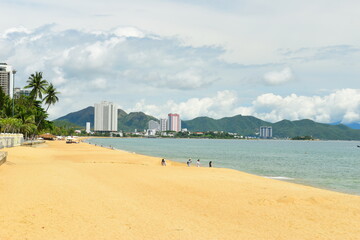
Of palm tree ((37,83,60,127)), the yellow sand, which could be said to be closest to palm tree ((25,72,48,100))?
palm tree ((37,83,60,127))

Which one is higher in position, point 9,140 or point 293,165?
point 9,140

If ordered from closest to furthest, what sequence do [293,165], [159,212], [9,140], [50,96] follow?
[159,212]
[9,140]
[293,165]
[50,96]

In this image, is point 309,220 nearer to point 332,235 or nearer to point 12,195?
point 332,235

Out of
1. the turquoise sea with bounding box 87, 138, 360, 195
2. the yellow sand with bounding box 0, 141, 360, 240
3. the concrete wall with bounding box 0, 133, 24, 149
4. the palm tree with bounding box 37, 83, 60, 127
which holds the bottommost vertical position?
the turquoise sea with bounding box 87, 138, 360, 195

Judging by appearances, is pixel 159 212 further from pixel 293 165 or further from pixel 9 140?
pixel 9 140

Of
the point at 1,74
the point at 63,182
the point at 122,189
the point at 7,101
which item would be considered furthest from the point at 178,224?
the point at 1,74

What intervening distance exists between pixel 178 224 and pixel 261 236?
261 centimetres

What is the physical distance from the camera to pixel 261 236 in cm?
1031

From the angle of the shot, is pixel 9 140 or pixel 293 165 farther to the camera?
pixel 293 165

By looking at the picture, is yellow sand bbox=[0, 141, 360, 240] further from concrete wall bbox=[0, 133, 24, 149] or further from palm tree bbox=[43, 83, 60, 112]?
palm tree bbox=[43, 83, 60, 112]

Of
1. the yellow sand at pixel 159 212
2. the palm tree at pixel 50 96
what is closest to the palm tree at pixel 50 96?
the palm tree at pixel 50 96

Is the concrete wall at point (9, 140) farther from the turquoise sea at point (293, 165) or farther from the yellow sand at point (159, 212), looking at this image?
the yellow sand at point (159, 212)

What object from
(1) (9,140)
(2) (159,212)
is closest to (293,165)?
(1) (9,140)

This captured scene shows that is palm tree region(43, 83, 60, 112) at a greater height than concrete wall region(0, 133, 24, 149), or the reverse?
palm tree region(43, 83, 60, 112)
